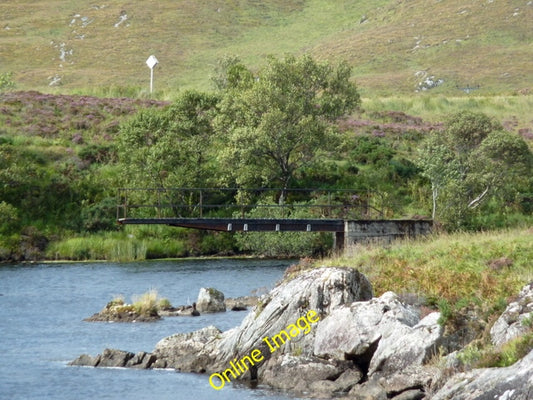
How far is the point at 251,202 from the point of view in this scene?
69.7m

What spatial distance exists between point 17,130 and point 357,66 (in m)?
68.9

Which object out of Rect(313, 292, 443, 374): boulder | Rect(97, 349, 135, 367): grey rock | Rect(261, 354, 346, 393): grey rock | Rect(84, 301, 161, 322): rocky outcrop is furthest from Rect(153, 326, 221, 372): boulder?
Rect(84, 301, 161, 322): rocky outcrop

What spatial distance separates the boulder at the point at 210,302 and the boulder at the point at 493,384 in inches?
754

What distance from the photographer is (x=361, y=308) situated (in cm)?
2766

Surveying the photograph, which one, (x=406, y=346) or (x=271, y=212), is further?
(x=271, y=212)

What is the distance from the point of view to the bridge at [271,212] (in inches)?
2222

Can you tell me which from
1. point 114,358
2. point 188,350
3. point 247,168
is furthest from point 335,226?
point 114,358

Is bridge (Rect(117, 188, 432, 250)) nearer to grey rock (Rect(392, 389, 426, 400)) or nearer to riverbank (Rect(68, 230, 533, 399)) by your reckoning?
riverbank (Rect(68, 230, 533, 399))

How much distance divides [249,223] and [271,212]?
26.4 feet

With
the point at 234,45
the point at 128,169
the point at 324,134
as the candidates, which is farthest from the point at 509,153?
the point at 234,45

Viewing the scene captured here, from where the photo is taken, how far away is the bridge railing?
65.0 metres

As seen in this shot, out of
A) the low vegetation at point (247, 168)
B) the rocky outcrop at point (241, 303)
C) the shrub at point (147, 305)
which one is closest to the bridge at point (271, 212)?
the low vegetation at point (247, 168)

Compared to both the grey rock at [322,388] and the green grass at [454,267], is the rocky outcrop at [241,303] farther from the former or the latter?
the grey rock at [322,388]

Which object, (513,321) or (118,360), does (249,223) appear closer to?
(118,360)
